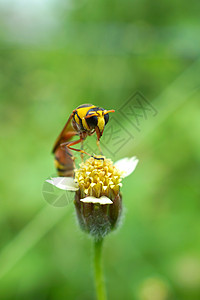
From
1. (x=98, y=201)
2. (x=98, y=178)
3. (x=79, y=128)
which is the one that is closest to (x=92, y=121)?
(x=79, y=128)

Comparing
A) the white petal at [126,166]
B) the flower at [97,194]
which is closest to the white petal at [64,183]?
the flower at [97,194]

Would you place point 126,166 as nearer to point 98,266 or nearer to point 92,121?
point 92,121

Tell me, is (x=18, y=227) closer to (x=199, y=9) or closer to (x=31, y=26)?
(x=31, y=26)

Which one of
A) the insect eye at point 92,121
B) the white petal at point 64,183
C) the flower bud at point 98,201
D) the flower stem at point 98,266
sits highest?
the insect eye at point 92,121

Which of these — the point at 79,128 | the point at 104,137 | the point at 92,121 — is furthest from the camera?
the point at 104,137

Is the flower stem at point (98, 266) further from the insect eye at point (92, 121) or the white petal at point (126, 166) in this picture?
the insect eye at point (92, 121)

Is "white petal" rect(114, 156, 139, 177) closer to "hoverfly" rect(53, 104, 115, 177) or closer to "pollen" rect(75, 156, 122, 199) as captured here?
"pollen" rect(75, 156, 122, 199)
